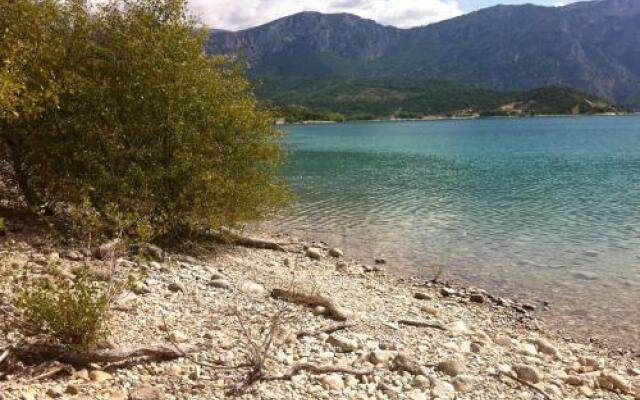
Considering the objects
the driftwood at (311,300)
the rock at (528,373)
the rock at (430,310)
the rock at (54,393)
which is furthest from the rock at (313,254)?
the rock at (54,393)

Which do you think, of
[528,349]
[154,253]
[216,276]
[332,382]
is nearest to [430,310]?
[528,349]

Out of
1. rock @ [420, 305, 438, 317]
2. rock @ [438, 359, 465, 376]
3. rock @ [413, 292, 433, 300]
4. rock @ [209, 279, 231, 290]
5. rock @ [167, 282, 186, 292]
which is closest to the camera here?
rock @ [438, 359, 465, 376]

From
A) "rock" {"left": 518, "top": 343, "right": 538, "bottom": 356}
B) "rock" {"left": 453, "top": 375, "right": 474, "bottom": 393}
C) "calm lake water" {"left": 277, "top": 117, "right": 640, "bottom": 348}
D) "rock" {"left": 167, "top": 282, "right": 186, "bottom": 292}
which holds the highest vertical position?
"rock" {"left": 167, "top": 282, "right": 186, "bottom": 292}

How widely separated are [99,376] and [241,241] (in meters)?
17.3

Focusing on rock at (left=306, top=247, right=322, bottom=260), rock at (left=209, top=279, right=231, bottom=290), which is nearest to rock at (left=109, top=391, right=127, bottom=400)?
rock at (left=209, top=279, right=231, bottom=290)

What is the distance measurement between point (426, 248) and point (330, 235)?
655cm

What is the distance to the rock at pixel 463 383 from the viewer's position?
11495 mm

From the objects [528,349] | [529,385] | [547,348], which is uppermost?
[529,385]

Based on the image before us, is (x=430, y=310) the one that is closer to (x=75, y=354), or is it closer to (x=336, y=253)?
(x=336, y=253)

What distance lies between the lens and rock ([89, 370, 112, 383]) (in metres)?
9.95

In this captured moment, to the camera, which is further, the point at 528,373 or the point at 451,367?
the point at 528,373

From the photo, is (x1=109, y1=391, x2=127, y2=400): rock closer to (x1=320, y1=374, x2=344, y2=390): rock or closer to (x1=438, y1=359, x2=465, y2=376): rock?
(x1=320, y1=374, x2=344, y2=390): rock

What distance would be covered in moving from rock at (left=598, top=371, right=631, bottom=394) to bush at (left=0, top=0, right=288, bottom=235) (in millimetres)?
14530

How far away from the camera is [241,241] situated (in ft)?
89.4
